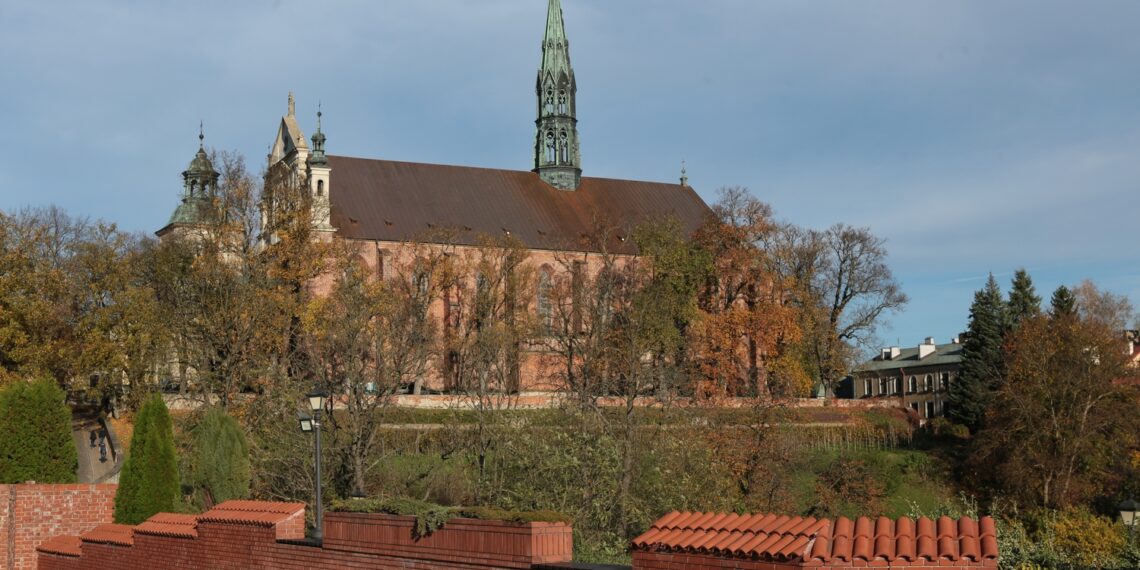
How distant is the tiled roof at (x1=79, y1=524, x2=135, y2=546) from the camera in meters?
17.2

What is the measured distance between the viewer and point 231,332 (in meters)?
45.6

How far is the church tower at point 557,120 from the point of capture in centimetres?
7256

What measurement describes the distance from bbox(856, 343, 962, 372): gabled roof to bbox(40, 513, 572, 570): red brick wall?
71014 millimetres

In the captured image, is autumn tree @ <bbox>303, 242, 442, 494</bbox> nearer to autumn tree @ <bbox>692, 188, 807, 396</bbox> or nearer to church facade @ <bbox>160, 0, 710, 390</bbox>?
church facade @ <bbox>160, 0, 710, 390</bbox>

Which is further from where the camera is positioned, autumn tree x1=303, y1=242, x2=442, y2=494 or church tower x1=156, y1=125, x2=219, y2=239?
church tower x1=156, y1=125, x2=219, y2=239

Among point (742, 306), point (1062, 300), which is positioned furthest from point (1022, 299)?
point (742, 306)

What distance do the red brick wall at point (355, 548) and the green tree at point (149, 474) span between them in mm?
3396

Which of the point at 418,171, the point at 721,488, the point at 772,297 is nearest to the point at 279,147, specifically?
the point at 418,171

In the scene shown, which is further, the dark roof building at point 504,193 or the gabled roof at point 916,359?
the gabled roof at point 916,359

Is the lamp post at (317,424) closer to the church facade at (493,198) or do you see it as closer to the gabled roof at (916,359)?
the church facade at (493,198)

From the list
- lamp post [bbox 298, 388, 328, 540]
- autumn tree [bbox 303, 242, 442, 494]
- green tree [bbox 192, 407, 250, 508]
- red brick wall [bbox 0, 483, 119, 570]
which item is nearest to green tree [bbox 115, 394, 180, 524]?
red brick wall [bbox 0, 483, 119, 570]

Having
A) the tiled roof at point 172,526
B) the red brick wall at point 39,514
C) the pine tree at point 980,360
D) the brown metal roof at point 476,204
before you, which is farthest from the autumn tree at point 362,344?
the pine tree at point 980,360

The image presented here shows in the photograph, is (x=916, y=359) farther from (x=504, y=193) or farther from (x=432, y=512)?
(x=432, y=512)

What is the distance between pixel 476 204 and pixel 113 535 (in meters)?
51.8
